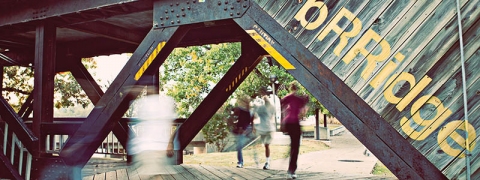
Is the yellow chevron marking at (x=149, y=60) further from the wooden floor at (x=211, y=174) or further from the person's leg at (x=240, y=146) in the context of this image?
the person's leg at (x=240, y=146)

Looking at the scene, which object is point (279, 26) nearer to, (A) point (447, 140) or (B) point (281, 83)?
(A) point (447, 140)

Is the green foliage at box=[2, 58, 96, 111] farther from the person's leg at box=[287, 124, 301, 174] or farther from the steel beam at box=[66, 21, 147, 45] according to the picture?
the person's leg at box=[287, 124, 301, 174]

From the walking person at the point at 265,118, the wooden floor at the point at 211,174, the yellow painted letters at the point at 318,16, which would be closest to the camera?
the yellow painted letters at the point at 318,16

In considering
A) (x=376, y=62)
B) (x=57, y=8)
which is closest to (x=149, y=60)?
(x=57, y=8)

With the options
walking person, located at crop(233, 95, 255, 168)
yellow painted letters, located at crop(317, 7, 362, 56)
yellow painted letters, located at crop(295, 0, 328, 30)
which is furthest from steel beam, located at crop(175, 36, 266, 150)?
yellow painted letters, located at crop(317, 7, 362, 56)

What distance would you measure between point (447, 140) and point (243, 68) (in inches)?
184

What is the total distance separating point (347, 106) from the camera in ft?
12.2

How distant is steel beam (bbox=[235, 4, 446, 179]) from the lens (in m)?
3.51

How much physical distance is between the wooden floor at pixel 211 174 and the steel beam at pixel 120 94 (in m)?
1.35

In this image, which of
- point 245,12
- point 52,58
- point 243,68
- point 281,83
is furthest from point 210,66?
point 245,12

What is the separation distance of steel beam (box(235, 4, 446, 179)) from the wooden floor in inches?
130

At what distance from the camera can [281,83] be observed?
59.5ft

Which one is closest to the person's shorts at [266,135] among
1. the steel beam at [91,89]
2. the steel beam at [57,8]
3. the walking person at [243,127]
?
the walking person at [243,127]

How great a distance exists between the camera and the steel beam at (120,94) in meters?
4.77
